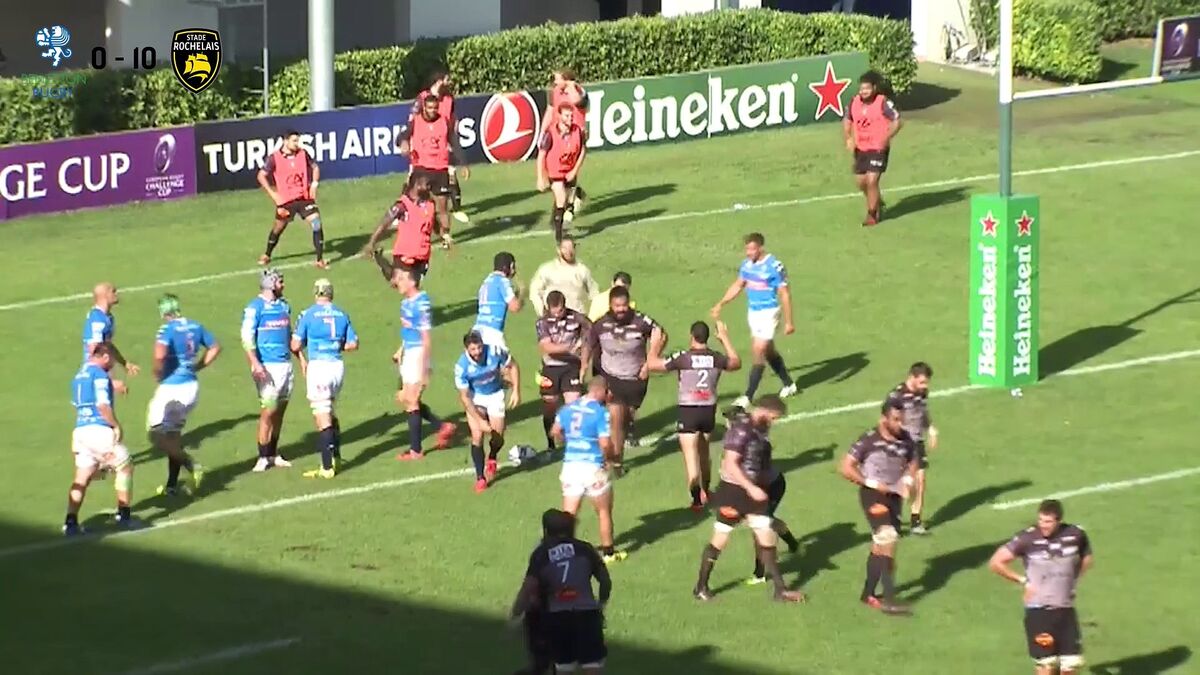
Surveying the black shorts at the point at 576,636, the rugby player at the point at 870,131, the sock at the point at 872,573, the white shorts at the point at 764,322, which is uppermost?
the rugby player at the point at 870,131

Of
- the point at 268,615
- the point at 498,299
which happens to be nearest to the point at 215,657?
the point at 268,615

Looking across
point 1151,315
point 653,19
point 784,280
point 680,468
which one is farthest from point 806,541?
point 653,19

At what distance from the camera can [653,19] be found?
138 ft

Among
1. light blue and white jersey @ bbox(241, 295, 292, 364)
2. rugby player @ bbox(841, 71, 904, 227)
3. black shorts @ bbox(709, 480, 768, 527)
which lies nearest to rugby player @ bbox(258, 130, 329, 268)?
light blue and white jersey @ bbox(241, 295, 292, 364)

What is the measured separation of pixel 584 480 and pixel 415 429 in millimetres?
4183

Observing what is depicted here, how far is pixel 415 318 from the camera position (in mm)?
23281

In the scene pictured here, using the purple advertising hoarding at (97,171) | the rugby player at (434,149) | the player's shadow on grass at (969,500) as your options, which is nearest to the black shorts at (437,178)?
the rugby player at (434,149)

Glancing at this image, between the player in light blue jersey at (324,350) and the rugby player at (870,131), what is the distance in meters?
11.3

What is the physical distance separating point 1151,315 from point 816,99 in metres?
11.5

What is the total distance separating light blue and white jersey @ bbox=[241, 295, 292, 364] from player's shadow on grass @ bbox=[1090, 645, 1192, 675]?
8.84 m

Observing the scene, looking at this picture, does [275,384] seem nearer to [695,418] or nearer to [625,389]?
[625,389]

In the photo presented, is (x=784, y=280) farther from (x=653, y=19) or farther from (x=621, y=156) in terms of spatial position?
(x=653, y=19)

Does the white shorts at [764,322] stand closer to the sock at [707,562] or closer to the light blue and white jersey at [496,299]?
the light blue and white jersey at [496,299]

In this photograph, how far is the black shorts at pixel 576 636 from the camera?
640 inches
